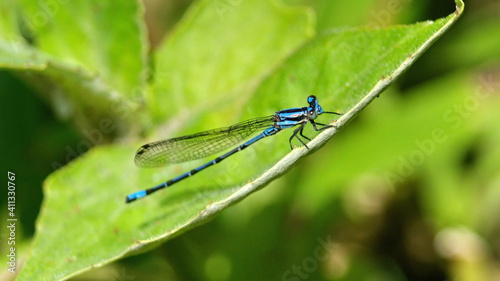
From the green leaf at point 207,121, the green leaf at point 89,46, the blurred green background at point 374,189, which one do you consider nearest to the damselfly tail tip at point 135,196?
the green leaf at point 207,121

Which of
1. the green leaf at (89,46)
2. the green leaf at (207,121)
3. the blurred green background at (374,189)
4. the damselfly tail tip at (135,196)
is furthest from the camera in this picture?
the blurred green background at (374,189)

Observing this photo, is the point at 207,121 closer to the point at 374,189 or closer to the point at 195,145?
the point at 195,145

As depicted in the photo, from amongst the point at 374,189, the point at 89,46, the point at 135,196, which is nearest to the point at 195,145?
the point at 135,196

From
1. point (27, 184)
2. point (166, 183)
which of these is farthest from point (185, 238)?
point (27, 184)

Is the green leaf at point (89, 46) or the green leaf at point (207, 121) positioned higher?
the green leaf at point (89, 46)

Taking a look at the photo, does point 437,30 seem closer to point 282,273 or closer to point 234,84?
point 234,84

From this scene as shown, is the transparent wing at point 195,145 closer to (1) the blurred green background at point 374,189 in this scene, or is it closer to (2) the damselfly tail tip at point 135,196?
(2) the damselfly tail tip at point 135,196
